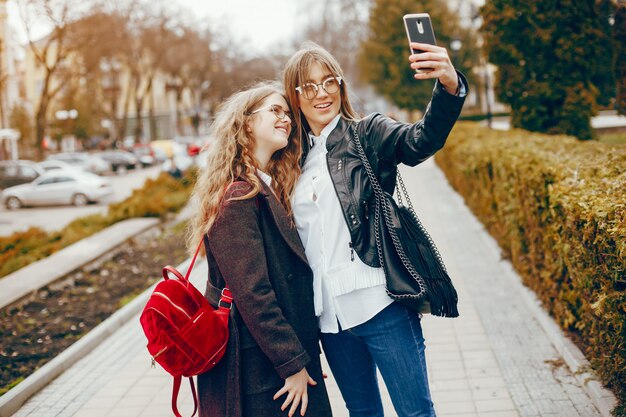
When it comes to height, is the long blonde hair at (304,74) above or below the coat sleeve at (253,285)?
above

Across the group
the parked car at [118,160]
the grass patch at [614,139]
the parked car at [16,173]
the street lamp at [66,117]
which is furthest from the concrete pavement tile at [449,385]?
the street lamp at [66,117]

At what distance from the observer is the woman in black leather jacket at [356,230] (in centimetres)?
235

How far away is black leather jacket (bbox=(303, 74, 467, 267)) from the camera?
89.3 inches

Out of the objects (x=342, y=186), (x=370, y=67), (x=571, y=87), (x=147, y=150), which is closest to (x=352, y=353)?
(x=342, y=186)

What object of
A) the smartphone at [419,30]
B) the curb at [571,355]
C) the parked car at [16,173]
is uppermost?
the smartphone at [419,30]

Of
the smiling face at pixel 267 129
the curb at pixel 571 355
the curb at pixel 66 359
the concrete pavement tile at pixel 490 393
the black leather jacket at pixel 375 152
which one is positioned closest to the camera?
the black leather jacket at pixel 375 152

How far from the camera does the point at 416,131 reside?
7.66 feet

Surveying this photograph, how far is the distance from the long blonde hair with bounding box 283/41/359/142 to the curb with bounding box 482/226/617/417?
8.07ft

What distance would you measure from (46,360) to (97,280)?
3555 mm

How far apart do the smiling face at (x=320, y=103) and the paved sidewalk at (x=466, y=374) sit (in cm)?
239

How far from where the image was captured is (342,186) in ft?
7.88

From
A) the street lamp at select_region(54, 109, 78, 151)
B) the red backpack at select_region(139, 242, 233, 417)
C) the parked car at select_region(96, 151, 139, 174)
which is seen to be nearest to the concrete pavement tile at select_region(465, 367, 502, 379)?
the red backpack at select_region(139, 242, 233, 417)

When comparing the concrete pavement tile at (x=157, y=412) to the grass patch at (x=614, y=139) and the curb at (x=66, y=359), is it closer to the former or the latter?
the curb at (x=66, y=359)

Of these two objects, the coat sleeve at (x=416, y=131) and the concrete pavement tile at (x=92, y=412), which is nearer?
the coat sleeve at (x=416, y=131)
